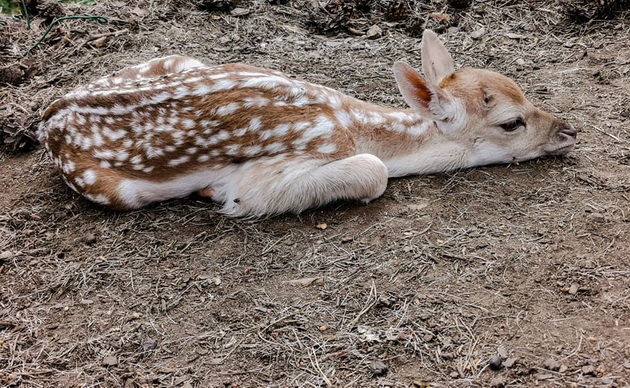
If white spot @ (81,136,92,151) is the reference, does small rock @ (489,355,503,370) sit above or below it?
below

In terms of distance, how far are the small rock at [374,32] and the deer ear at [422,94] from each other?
2.19 metres

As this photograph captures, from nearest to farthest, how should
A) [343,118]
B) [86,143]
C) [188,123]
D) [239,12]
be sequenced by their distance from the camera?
[188,123], [86,143], [343,118], [239,12]

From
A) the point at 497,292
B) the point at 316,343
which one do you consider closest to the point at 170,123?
the point at 316,343

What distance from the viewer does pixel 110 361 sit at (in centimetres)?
305

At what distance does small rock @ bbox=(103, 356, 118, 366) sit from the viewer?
304 cm

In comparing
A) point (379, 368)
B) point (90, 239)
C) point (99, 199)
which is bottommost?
point (90, 239)

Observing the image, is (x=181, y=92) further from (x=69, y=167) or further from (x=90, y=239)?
(x=90, y=239)

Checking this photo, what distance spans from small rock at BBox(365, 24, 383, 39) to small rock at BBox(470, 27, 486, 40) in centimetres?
87

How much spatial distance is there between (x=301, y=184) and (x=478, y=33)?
3065 millimetres

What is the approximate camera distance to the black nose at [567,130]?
427cm

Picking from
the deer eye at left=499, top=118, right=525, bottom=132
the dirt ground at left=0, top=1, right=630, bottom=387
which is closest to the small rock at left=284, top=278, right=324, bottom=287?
the dirt ground at left=0, top=1, right=630, bottom=387

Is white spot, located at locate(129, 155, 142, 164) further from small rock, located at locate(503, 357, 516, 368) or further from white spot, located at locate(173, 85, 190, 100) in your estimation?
small rock, located at locate(503, 357, 516, 368)

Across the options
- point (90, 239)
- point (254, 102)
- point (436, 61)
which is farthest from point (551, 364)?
point (90, 239)

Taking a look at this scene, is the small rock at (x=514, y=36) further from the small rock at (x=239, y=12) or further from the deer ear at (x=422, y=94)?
the small rock at (x=239, y=12)
